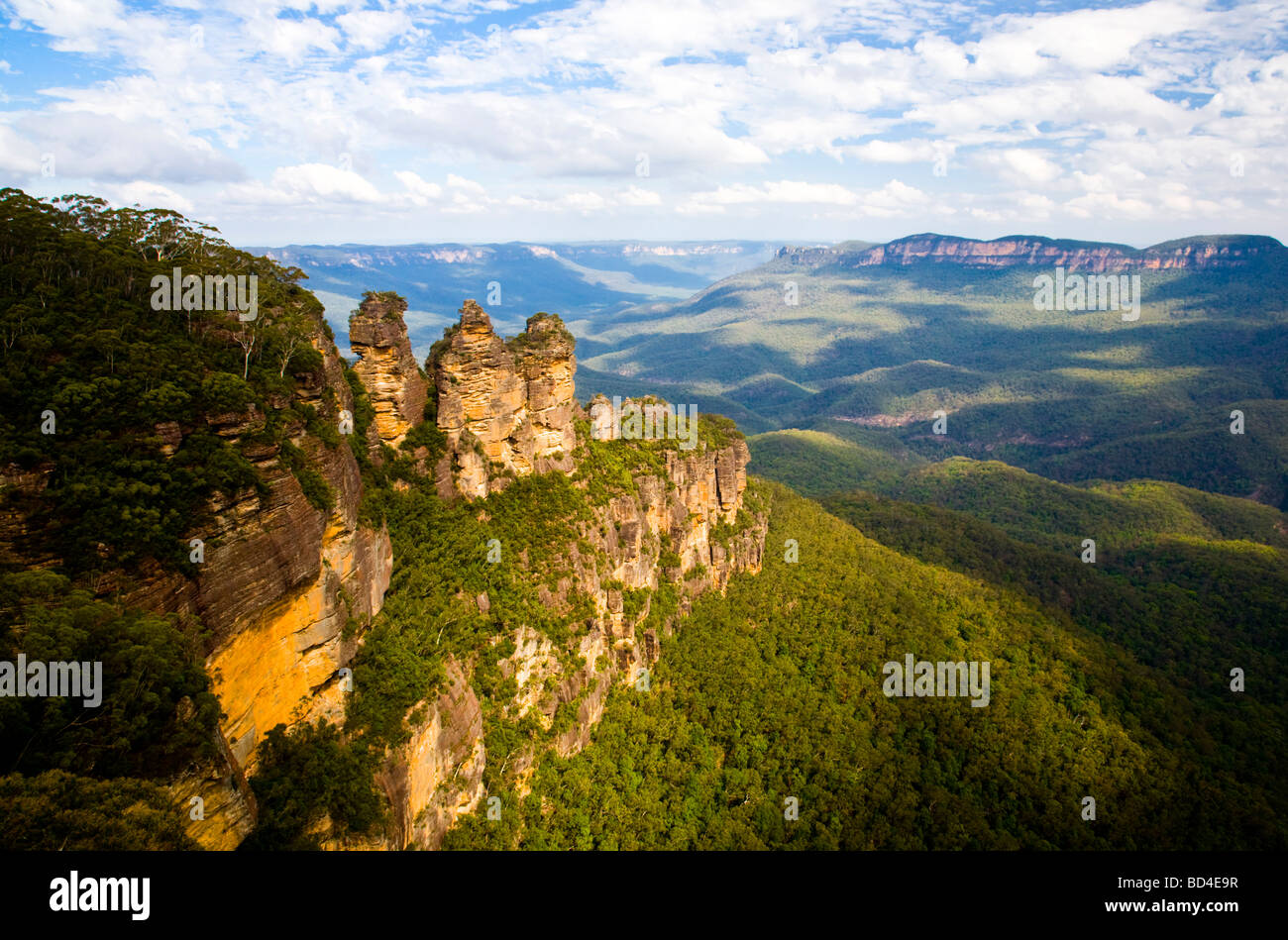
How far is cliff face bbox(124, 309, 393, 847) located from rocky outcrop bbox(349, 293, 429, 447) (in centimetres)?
680

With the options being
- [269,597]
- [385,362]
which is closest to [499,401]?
[385,362]

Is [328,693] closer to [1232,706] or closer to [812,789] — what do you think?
[812,789]

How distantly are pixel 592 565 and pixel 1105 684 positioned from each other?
4891 cm

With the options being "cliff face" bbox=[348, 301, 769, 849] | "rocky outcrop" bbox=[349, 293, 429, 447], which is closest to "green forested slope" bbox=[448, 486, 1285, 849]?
"cliff face" bbox=[348, 301, 769, 849]

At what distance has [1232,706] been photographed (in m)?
63.8

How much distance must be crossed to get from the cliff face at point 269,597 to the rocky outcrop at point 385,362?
22.3 ft

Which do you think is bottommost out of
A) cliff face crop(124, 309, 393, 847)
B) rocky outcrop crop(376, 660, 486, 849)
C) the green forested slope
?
the green forested slope

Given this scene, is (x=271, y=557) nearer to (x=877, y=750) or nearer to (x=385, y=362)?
(x=385, y=362)

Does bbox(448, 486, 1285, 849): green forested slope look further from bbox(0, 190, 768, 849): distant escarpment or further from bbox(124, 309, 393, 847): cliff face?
bbox(124, 309, 393, 847): cliff face

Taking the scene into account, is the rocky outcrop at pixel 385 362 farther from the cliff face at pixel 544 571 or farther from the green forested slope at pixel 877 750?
the green forested slope at pixel 877 750

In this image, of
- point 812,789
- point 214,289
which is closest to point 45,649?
point 214,289

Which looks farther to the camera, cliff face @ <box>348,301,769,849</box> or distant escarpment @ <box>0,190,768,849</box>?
cliff face @ <box>348,301,769,849</box>

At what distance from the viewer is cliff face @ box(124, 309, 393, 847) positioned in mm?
18234

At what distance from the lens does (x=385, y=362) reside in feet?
121
